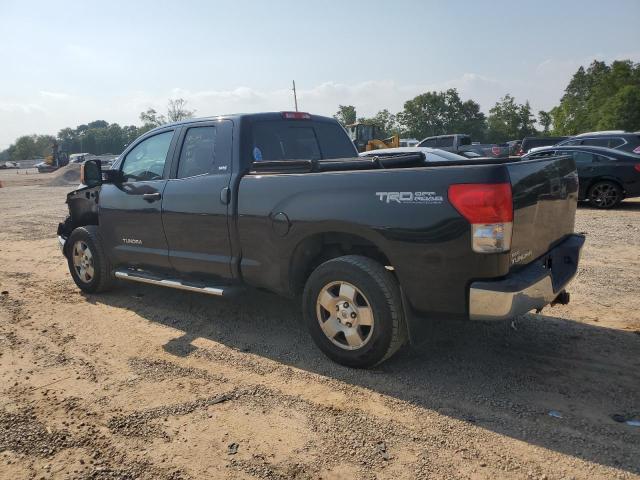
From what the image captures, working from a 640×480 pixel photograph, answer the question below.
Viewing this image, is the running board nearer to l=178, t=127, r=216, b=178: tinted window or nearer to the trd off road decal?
l=178, t=127, r=216, b=178: tinted window

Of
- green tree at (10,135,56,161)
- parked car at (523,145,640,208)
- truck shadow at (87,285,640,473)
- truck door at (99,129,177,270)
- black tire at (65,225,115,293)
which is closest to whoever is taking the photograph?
truck shadow at (87,285,640,473)

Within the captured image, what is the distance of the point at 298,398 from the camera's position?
340 cm

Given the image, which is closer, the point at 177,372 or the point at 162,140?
the point at 177,372

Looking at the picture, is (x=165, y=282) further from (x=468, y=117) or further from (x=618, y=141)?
(x=468, y=117)

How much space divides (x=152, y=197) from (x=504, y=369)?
3.67 meters

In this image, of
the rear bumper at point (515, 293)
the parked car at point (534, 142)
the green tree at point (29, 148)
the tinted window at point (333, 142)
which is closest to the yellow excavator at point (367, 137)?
the parked car at point (534, 142)

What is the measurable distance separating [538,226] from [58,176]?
117 feet

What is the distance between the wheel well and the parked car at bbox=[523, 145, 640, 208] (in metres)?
8.77

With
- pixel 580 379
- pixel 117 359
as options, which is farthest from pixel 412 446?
pixel 117 359

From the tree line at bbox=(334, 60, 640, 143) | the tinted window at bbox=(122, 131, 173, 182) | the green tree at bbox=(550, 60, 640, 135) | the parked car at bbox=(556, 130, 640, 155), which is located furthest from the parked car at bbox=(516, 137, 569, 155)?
the tree line at bbox=(334, 60, 640, 143)

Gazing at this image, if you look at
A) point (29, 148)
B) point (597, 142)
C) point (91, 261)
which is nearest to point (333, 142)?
point (91, 261)

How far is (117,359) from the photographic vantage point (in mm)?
4176

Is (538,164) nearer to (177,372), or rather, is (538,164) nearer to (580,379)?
(580,379)

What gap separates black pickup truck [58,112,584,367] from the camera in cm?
311
